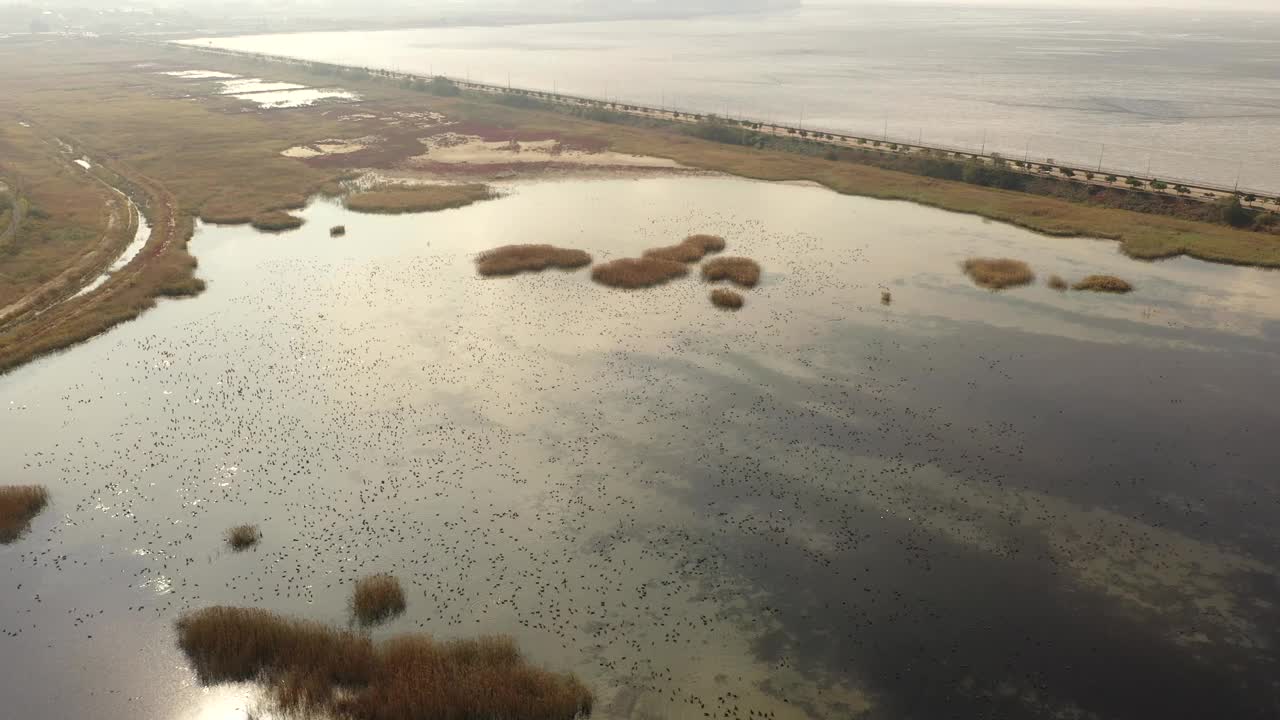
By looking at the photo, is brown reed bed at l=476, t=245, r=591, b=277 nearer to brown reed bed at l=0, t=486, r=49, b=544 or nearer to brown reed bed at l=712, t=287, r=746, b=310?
brown reed bed at l=712, t=287, r=746, b=310

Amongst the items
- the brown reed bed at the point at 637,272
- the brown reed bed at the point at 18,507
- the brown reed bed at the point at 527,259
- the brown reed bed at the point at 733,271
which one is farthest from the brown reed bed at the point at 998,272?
the brown reed bed at the point at 18,507

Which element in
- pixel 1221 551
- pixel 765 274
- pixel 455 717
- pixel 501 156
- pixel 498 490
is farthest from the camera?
pixel 501 156

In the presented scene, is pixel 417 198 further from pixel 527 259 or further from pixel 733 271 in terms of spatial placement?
pixel 733 271

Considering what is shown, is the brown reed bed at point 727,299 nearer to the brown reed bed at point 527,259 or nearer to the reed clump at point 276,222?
the brown reed bed at point 527,259

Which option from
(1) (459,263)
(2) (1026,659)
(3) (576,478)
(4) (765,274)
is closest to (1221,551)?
(2) (1026,659)

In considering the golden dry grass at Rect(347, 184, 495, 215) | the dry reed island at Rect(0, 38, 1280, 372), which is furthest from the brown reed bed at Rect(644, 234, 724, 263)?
the golden dry grass at Rect(347, 184, 495, 215)

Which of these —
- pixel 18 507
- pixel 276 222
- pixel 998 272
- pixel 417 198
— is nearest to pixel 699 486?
pixel 18 507

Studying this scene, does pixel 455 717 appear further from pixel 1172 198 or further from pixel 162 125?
pixel 162 125
